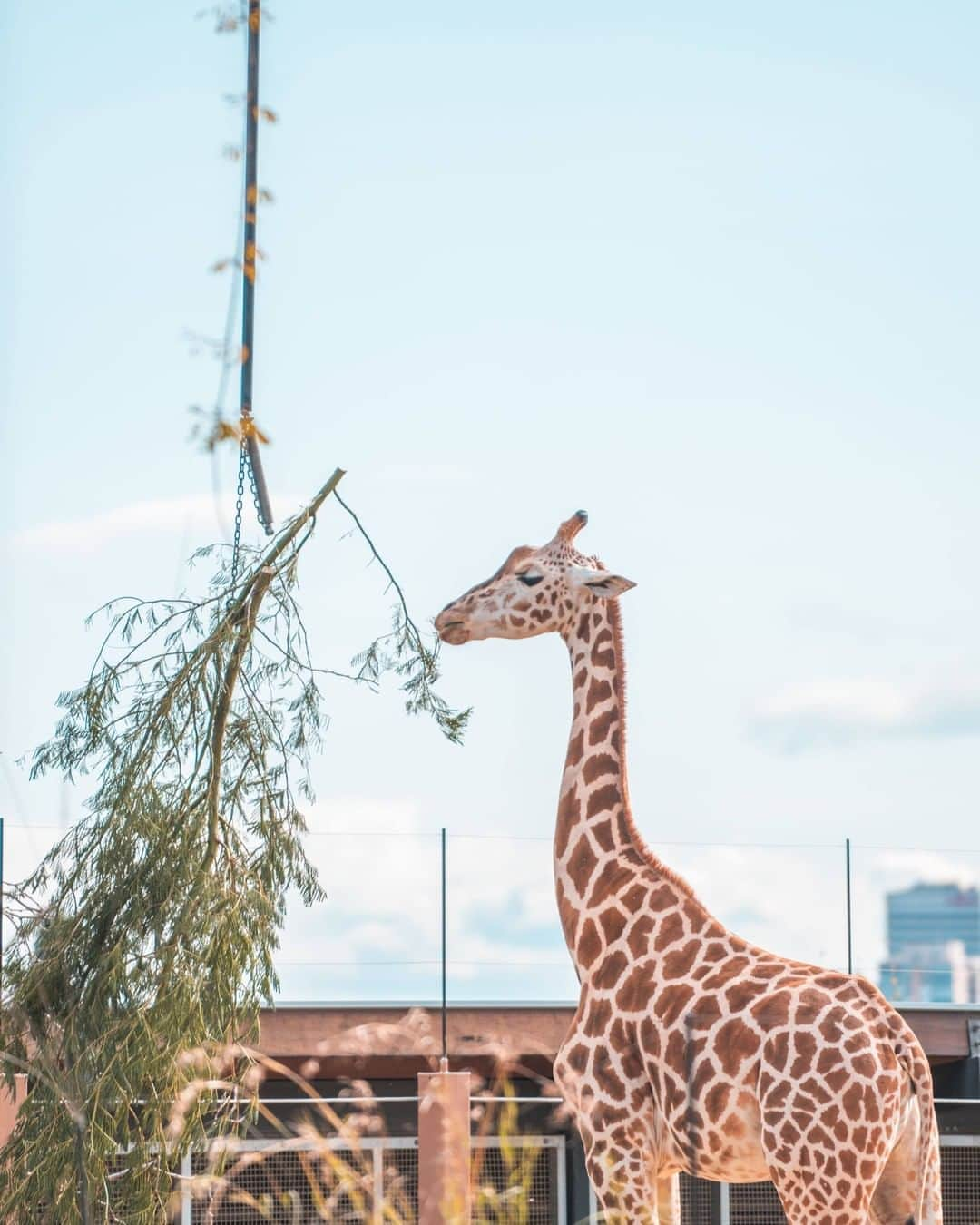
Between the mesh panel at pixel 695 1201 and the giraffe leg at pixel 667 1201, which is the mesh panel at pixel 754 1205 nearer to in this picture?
the mesh panel at pixel 695 1201

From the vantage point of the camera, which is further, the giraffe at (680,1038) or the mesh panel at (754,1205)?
the mesh panel at (754,1205)

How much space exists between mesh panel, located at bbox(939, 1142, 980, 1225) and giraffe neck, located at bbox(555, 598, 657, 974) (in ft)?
15.7

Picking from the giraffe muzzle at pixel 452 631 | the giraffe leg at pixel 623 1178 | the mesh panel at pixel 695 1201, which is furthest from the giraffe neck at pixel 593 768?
the mesh panel at pixel 695 1201

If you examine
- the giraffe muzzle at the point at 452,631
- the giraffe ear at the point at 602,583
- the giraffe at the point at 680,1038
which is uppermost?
→ the giraffe ear at the point at 602,583

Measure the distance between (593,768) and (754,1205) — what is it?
4632 millimetres

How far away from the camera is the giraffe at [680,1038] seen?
6.31m

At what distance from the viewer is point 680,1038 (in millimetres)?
6660

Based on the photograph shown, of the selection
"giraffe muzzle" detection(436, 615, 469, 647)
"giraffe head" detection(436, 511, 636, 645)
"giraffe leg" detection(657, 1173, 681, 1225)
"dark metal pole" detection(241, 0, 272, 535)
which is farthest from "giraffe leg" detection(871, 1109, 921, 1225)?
"dark metal pole" detection(241, 0, 272, 535)

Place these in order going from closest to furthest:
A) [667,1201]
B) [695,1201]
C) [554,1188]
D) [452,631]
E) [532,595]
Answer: [667,1201] < [532,595] < [452,631] < [695,1201] < [554,1188]

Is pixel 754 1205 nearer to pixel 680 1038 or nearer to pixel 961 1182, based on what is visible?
pixel 961 1182

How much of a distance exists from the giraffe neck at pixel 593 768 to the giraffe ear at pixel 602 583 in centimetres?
11

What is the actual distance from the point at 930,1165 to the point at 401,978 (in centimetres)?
487

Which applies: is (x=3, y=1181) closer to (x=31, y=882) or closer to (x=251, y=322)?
(x=31, y=882)

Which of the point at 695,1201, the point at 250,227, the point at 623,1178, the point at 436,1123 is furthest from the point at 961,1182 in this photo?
the point at 250,227
